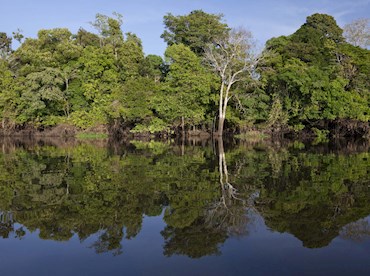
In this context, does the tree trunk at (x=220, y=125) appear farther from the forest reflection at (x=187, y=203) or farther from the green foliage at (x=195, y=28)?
the forest reflection at (x=187, y=203)

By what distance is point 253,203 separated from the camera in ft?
24.2

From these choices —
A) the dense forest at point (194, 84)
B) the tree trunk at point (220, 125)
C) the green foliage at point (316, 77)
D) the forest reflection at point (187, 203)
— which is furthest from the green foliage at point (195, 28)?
the forest reflection at point (187, 203)

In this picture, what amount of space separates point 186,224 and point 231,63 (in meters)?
29.1

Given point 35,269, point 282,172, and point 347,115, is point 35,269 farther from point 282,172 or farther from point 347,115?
point 347,115

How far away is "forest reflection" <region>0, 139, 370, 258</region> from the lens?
563 centimetres

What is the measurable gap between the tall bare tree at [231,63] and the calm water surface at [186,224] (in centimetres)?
2329

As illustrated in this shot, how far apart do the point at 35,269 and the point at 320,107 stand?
3228 cm

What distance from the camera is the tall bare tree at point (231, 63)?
107 feet

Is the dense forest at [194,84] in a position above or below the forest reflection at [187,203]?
above

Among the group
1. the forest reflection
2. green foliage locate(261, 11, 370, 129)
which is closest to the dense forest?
green foliage locate(261, 11, 370, 129)

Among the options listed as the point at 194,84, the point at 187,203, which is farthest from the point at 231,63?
the point at 187,203

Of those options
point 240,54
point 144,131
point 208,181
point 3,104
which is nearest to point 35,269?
point 208,181

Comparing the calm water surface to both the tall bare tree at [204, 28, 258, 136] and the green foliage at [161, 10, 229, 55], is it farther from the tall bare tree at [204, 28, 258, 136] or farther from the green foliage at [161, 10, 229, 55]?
the green foliage at [161, 10, 229, 55]

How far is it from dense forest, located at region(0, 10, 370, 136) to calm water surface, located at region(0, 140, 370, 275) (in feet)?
78.0
